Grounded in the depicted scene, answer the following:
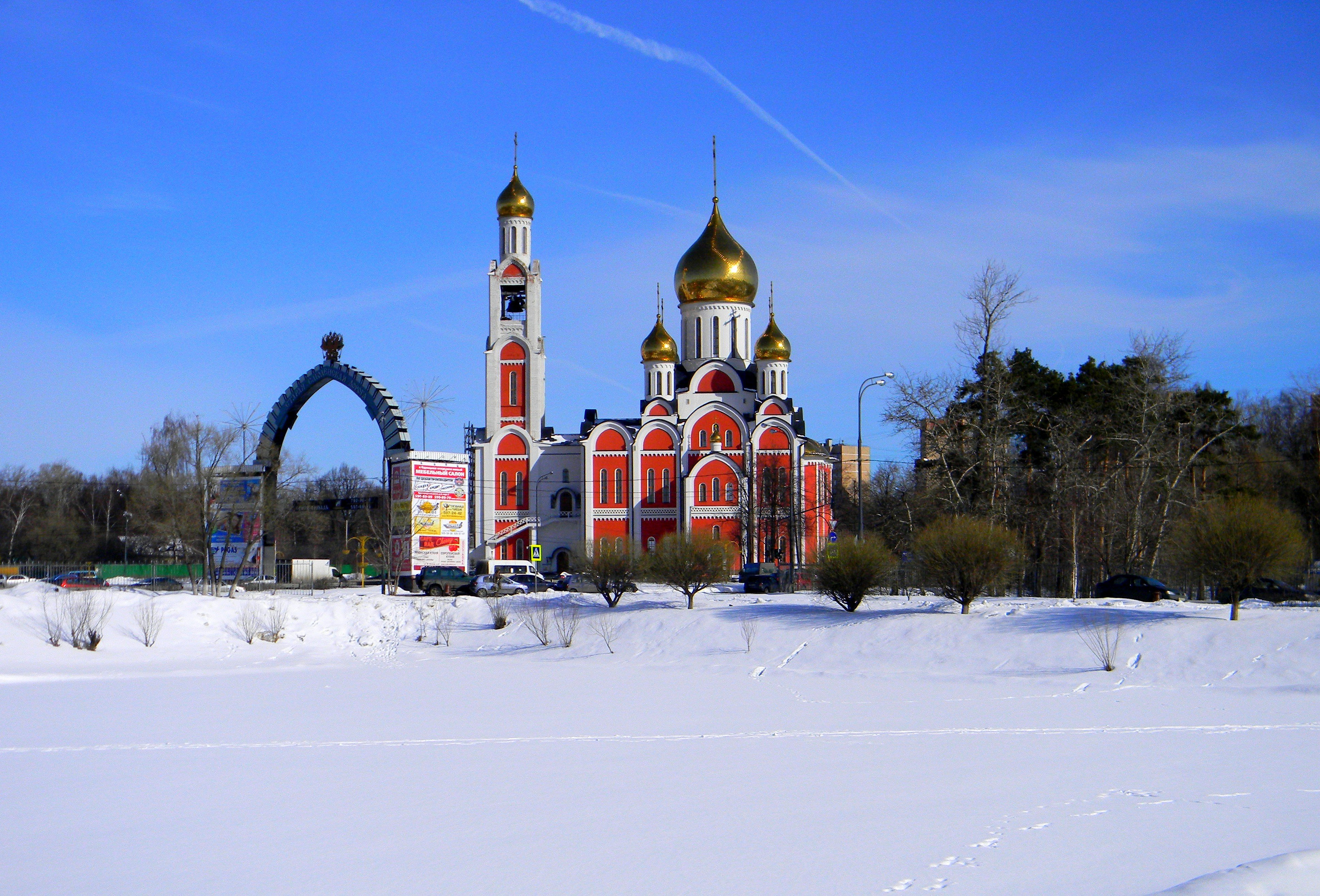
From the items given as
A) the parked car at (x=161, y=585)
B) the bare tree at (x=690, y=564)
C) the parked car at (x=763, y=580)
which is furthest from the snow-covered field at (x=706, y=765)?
the parked car at (x=161, y=585)

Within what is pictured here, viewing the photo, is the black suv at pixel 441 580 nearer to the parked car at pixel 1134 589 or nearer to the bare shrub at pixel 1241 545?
the parked car at pixel 1134 589

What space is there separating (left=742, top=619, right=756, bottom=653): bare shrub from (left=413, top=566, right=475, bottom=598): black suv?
16172 mm

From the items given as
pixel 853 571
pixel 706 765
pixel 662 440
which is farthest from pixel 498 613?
pixel 662 440

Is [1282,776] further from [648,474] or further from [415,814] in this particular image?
[648,474]

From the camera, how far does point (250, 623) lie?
28.4 meters

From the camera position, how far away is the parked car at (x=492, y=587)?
125 ft

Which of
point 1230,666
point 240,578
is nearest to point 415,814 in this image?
point 1230,666

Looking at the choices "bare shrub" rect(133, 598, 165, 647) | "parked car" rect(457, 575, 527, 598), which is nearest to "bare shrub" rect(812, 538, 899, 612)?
"parked car" rect(457, 575, 527, 598)

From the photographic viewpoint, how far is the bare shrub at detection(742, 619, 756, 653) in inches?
977

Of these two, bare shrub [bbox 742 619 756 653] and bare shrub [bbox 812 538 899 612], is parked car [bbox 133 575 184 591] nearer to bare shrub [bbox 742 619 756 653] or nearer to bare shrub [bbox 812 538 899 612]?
bare shrub [bbox 742 619 756 653]

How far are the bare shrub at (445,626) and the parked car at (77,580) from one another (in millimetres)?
15966

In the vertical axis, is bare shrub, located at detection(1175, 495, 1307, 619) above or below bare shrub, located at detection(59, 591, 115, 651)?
above

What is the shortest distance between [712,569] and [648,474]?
26543 millimetres

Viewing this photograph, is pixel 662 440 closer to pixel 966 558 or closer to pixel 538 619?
pixel 538 619
